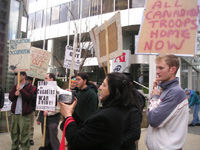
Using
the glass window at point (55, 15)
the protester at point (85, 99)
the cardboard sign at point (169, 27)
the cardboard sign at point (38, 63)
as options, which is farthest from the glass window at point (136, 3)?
the protester at point (85, 99)

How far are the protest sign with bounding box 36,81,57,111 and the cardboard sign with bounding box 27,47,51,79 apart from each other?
5.61ft

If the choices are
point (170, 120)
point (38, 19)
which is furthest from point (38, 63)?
point (38, 19)

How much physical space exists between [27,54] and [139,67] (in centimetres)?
1649

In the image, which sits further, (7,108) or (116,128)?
(7,108)

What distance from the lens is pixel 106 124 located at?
163cm

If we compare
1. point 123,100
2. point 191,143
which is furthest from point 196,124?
point 123,100

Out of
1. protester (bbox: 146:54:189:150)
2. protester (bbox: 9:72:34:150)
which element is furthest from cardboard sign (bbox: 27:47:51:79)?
protester (bbox: 146:54:189:150)

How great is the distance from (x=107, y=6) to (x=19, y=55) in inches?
653

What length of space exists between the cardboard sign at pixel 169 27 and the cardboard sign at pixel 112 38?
0.39 m

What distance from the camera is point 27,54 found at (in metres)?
4.71

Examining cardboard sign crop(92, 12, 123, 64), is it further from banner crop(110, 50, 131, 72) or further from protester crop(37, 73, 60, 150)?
banner crop(110, 50, 131, 72)

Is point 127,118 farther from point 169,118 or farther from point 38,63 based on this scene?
point 38,63

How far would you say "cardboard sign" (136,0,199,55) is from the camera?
3.02m

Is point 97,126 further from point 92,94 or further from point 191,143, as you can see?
point 191,143
